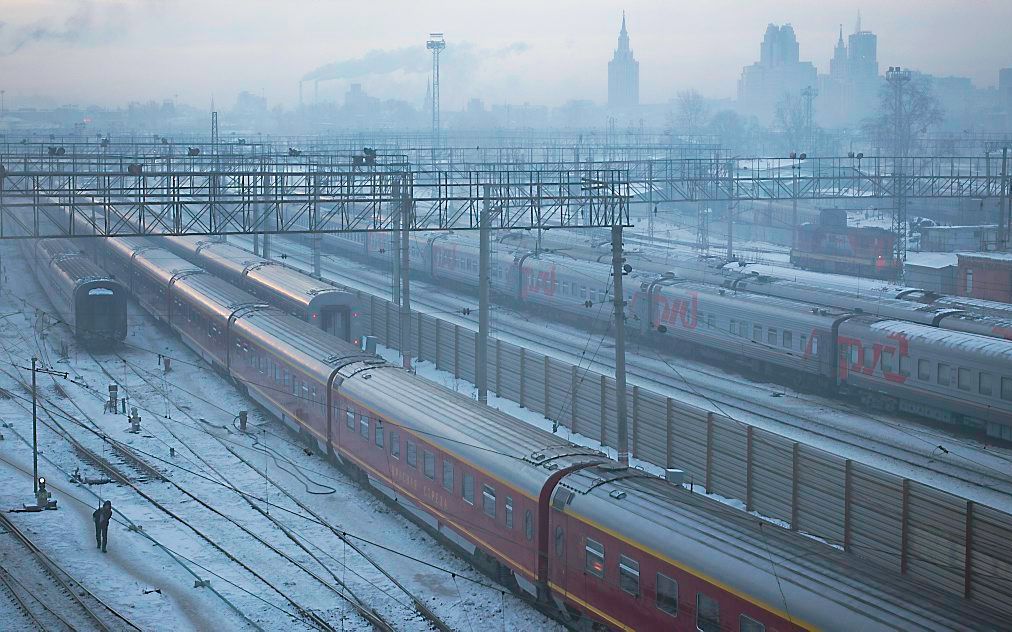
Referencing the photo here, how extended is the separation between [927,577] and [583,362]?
18777 mm

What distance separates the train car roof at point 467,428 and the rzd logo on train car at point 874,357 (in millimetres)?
13466

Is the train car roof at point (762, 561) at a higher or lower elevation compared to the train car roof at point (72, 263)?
lower

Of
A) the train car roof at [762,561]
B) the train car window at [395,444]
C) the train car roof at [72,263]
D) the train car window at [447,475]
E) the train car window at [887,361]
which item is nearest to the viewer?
the train car roof at [762,561]

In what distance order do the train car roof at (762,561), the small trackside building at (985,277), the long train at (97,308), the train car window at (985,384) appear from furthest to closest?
the small trackside building at (985,277)
the long train at (97,308)
the train car window at (985,384)
the train car roof at (762,561)

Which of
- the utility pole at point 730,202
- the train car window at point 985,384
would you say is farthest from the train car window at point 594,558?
the utility pole at point 730,202

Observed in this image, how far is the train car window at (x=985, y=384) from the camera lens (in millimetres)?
25303

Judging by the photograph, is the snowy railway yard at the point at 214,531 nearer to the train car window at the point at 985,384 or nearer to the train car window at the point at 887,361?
the train car window at the point at 985,384

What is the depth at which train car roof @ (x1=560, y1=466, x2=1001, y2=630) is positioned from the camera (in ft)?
35.8

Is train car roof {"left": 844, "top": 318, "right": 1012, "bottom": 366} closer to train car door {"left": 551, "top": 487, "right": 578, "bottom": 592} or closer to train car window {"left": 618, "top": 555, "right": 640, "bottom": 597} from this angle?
train car door {"left": 551, "top": 487, "right": 578, "bottom": 592}

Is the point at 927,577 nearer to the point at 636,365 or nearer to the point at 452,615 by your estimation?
the point at 452,615

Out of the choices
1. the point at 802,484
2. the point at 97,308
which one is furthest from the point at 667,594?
the point at 97,308

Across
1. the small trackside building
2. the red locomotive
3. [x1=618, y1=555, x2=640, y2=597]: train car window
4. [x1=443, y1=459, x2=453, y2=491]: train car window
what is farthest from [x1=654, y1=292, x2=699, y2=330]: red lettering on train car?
the red locomotive

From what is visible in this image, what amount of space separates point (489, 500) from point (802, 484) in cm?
643

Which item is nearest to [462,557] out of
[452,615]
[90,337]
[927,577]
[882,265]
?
[452,615]
